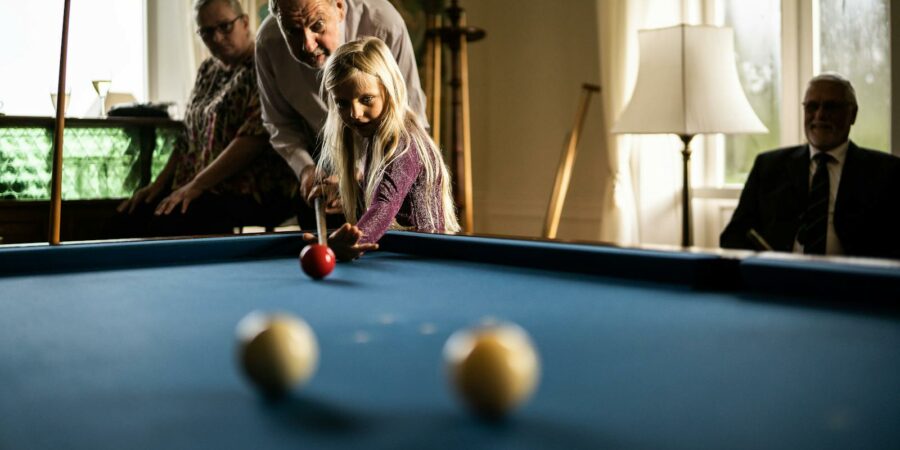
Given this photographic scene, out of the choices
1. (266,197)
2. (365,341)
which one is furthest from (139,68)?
(365,341)

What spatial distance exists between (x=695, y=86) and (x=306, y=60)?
142cm

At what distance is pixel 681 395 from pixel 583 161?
3.99 metres

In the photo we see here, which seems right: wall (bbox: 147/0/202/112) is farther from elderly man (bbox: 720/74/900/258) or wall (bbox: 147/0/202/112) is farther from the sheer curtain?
elderly man (bbox: 720/74/900/258)

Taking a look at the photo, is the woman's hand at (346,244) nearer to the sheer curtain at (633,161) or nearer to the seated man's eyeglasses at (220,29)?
the seated man's eyeglasses at (220,29)

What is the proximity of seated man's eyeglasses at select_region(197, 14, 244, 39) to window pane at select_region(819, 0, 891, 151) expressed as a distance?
2.57 meters

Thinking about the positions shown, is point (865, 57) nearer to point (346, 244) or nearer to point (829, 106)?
point (829, 106)

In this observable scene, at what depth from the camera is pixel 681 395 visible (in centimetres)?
94

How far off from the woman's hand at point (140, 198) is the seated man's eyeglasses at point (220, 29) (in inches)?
32.4

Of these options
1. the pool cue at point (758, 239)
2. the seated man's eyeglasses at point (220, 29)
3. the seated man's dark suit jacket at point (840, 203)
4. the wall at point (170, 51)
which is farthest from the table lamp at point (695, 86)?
the wall at point (170, 51)

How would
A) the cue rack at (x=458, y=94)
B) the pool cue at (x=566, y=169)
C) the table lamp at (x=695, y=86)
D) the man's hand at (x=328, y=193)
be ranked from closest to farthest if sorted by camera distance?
the man's hand at (x=328, y=193), the table lamp at (x=695, y=86), the pool cue at (x=566, y=169), the cue rack at (x=458, y=94)

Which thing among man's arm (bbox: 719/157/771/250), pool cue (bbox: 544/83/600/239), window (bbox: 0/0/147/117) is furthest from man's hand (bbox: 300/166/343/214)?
window (bbox: 0/0/147/117)

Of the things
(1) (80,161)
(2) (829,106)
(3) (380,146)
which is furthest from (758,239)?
(1) (80,161)

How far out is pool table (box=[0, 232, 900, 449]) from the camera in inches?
32.5

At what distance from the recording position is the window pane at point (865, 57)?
3527mm
